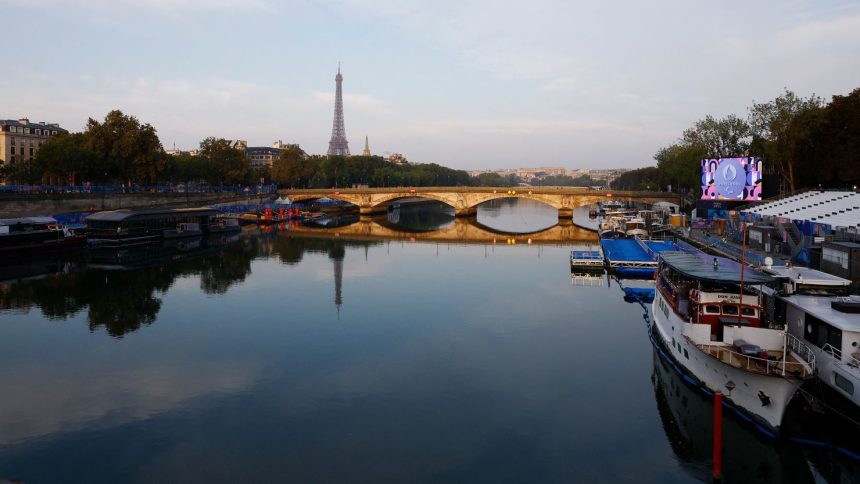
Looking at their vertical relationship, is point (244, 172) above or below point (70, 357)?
above

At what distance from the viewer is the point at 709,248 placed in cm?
4222

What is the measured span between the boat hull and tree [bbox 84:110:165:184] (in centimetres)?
7350

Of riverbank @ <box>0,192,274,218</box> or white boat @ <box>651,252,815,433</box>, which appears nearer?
white boat @ <box>651,252,815,433</box>

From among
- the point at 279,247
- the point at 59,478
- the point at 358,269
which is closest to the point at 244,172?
the point at 279,247

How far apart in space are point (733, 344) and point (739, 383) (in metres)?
1.42

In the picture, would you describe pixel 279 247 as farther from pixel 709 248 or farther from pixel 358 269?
pixel 709 248

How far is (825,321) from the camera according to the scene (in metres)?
17.8

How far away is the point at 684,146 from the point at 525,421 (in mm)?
78875

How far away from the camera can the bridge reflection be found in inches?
2650

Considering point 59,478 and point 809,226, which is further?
point 809,226

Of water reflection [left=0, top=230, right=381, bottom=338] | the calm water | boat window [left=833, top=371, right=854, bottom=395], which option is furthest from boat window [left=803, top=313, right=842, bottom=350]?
water reflection [left=0, top=230, right=381, bottom=338]

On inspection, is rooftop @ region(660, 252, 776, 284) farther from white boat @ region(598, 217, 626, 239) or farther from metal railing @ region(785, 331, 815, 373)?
white boat @ region(598, 217, 626, 239)

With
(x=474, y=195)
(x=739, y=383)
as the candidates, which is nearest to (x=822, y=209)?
(x=739, y=383)

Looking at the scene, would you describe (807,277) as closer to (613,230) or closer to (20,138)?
(613,230)
